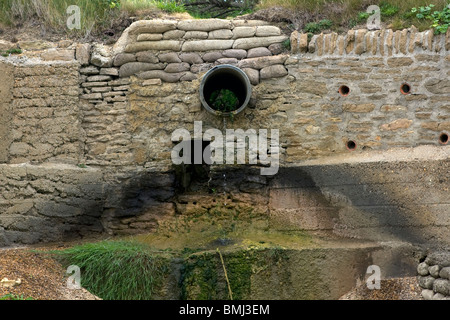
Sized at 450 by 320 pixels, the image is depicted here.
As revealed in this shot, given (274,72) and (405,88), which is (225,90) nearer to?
(274,72)

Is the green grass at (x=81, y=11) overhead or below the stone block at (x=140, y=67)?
overhead

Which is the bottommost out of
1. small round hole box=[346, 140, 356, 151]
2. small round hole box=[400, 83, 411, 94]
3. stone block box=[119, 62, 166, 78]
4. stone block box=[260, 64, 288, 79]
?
→ small round hole box=[346, 140, 356, 151]

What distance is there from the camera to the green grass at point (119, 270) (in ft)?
18.5

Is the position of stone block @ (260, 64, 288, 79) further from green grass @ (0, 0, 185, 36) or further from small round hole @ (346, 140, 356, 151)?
green grass @ (0, 0, 185, 36)

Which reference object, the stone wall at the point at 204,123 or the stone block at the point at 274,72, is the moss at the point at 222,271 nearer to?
the stone wall at the point at 204,123

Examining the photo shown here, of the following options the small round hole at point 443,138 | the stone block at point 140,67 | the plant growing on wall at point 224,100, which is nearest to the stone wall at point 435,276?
the small round hole at point 443,138

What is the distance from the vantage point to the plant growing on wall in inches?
289

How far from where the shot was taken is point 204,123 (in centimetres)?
689

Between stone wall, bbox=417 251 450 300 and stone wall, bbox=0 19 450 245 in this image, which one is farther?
stone wall, bbox=0 19 450 245

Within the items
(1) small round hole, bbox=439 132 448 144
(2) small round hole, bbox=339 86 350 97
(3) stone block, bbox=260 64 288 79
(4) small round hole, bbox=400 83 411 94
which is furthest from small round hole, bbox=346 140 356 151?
(3) stone block, bbox=260 64 288 79

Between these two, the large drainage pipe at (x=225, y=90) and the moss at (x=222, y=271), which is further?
the large drainage pipe at (x=225, y=90)

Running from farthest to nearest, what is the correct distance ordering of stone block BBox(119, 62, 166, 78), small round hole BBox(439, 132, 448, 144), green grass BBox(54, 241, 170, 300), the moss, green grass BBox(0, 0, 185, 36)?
green grass BBox(0, 0, 185, 36) < stone block BBox(119, 62, 166, 78) < small round hole BBox(439, 132, 448, 144) < the moss < green grass BBox(54, 241, 170, 300)

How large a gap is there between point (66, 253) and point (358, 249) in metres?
2.98

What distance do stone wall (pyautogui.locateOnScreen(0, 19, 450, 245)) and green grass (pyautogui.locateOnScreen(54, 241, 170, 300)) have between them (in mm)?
906
